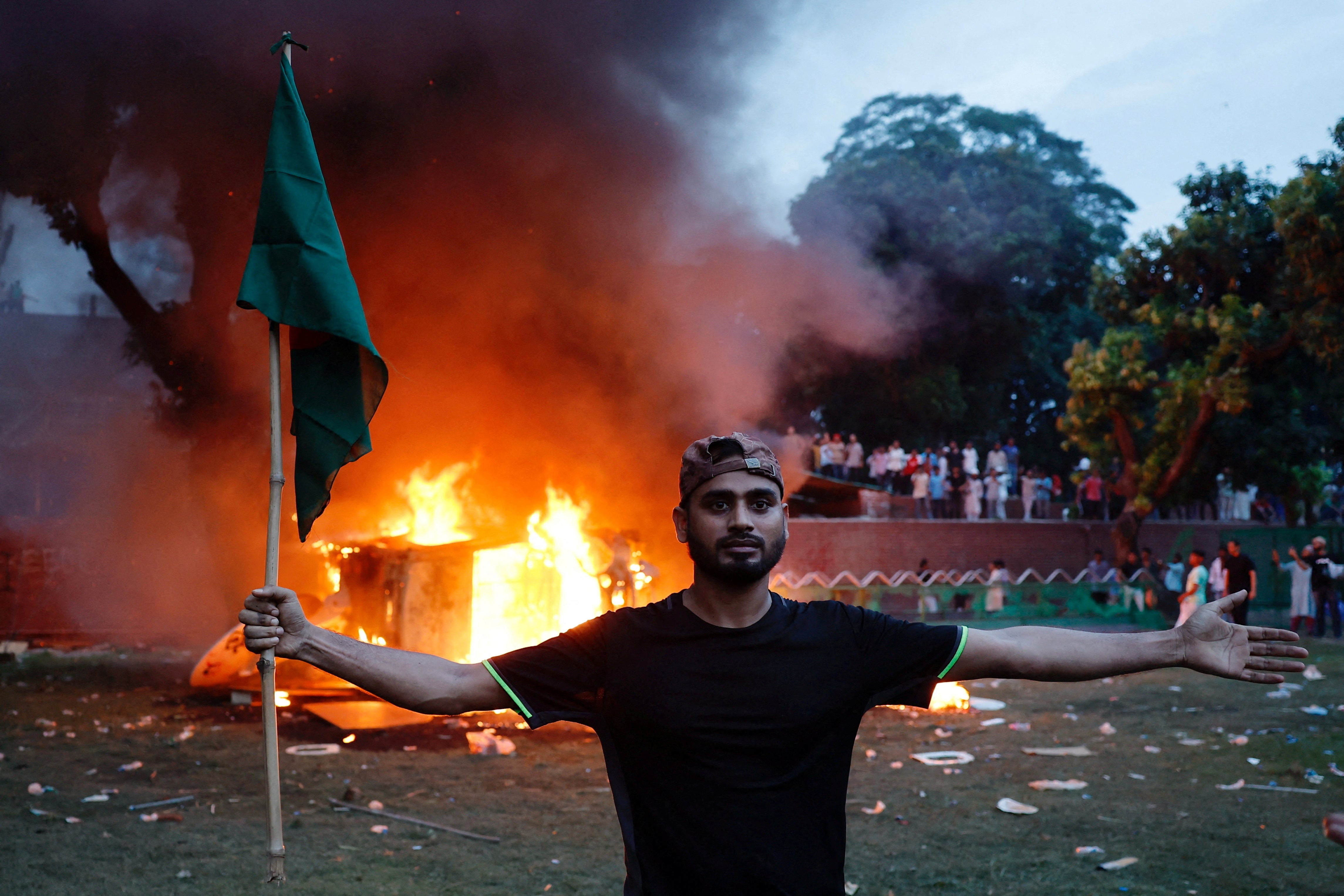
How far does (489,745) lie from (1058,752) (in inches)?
190

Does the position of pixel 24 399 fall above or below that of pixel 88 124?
below

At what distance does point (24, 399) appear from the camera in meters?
21.9

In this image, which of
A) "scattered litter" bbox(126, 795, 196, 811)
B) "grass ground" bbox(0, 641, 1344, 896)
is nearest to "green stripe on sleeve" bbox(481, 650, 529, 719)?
"grass ground" bbox(0, 641, 1344, 896)

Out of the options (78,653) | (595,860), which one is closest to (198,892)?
(595,860)

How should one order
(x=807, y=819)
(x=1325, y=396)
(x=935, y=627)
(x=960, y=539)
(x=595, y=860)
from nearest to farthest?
(x=807, y=819)
(x=935, y=627)
(x=595, y=860)
(x=1325, y=396)
(x=960, y=539)

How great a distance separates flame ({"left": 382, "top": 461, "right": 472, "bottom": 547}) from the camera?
1354 cm

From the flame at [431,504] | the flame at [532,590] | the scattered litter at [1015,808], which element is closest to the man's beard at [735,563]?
the scattered litter at [1015,808]

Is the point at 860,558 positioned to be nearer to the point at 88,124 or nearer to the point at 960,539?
the point at 960,539

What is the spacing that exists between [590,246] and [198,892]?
12654mm

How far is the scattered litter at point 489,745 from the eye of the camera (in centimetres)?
870

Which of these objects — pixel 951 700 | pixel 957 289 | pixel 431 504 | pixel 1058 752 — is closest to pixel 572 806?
pixel 1058 752

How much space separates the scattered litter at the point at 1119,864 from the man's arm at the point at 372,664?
4355mm

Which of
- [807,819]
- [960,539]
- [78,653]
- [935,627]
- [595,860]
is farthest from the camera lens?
[960,539]

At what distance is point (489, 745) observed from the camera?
8773 mm
